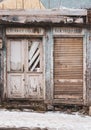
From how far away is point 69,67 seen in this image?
43.5 feet

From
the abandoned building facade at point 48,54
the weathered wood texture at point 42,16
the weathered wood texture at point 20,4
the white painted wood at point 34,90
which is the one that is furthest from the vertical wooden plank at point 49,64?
the weathered wood texture at point 20,4

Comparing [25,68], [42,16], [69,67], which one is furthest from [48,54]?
[42,16]


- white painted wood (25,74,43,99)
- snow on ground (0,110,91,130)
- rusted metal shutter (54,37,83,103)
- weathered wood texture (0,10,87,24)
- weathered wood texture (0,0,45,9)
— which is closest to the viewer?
snow on ground (0,110,91,130)

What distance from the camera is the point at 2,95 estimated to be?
13469mm

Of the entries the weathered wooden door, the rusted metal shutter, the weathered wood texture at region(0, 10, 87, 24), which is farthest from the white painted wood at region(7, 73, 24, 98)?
the weathered wood texture at region(0, 10, 87, 24)

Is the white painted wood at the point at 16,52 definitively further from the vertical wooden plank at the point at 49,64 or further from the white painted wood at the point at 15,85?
the vertical wooden plank at the point at 49,64

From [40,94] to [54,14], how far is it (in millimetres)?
2673

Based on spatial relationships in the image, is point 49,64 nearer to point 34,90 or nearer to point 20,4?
point 34,90

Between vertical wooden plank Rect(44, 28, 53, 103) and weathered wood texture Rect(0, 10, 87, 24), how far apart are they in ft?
1.41

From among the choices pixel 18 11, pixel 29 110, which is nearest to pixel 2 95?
pixel 29 110

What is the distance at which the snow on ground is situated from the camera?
425 inches

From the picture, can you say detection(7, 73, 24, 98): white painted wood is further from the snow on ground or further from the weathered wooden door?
the snow on ground

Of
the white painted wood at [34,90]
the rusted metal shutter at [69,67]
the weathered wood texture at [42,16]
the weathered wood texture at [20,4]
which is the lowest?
the white painted wood at [34,90]

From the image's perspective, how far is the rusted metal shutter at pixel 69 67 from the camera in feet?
43.4
